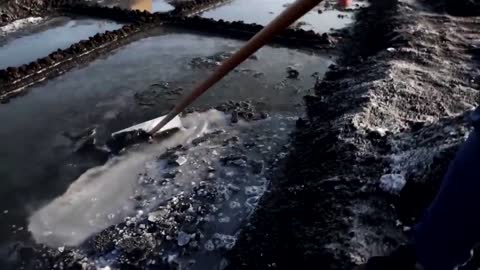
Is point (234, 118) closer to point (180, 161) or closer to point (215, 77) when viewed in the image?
point (180, 161)

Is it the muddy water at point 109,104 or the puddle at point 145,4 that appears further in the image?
the puddle at point 145,4

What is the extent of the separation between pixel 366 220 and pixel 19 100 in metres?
4.42

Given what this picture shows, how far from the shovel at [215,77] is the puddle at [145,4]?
4724 millimetres

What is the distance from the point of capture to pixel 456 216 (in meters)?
1.66

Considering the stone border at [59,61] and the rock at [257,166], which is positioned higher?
the stone border at [59,61]

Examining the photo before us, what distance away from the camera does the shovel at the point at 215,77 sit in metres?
2.49

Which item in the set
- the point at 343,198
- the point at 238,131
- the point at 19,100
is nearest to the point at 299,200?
the point at 343,198

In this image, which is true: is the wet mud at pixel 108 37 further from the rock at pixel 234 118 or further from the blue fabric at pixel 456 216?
the blue fabric at pixel 456 216

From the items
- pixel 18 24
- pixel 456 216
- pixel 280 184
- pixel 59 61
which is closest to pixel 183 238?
pixel 280 184

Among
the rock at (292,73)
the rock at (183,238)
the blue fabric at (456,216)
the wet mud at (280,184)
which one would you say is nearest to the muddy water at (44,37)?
the wet mud at (280,184)

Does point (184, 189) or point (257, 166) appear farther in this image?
point (257, 166)

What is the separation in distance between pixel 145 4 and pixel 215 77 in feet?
19.9

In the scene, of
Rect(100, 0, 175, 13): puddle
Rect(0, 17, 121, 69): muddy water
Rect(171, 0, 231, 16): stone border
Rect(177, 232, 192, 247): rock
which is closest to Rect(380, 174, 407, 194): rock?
Rect(177, 232, 192, 247): rock

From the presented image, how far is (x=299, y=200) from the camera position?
3.43 meters
